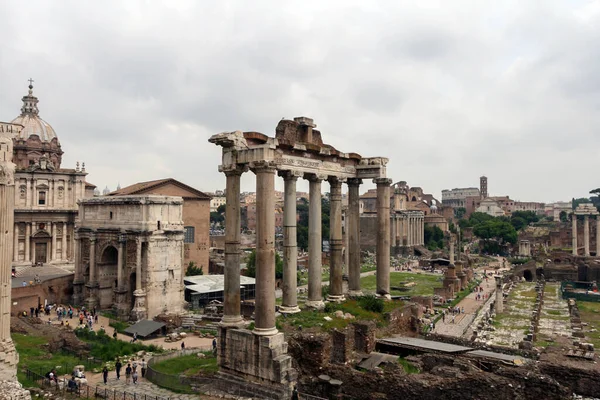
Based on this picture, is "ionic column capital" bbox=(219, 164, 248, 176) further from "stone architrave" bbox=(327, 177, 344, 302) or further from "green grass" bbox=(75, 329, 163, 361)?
"green grass" bbox=(75, 329, 163, 361)

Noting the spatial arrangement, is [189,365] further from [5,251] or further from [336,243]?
[5,251]

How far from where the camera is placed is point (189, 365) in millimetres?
18406

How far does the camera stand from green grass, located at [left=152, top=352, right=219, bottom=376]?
53.9ft

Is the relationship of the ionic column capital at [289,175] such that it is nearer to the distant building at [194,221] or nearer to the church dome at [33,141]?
the distant building at [194,221]

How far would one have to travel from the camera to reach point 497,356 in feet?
54.5

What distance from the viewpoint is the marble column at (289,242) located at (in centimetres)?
1714

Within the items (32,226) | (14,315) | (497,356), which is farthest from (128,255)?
(497,356)

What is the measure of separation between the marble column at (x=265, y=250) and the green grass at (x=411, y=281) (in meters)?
33.6

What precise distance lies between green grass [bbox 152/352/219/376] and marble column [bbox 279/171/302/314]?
3295 mm

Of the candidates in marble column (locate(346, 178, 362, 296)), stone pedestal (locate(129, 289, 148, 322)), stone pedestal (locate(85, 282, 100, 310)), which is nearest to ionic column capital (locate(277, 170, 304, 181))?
marble column (locate(346, 178, 362, 296))

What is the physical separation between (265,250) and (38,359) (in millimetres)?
13962

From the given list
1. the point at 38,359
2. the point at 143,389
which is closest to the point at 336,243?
the point at 143,389

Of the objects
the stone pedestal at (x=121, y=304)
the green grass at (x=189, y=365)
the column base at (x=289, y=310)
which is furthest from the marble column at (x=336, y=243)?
the stone pedestal at (x=121, y=304)

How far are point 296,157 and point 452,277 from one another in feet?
132
